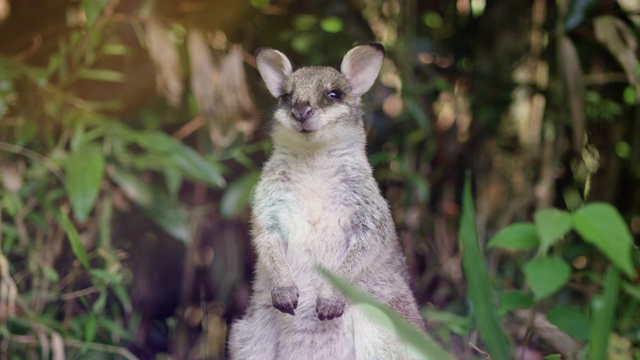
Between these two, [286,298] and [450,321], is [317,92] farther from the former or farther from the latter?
[450,321]

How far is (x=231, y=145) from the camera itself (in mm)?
5668

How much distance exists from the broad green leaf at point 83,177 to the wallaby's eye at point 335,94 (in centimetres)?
183

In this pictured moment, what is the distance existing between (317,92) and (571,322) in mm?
1607

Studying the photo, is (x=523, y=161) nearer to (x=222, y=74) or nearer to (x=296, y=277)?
(x=222, y=74)

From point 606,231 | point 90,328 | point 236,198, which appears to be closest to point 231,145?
point 236,198

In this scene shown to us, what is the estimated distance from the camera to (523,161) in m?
6.81

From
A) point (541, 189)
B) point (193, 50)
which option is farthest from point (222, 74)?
point (541, 189)

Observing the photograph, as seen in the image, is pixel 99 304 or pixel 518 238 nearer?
pixel 518 238

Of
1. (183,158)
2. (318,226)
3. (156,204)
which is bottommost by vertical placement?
(156,204)

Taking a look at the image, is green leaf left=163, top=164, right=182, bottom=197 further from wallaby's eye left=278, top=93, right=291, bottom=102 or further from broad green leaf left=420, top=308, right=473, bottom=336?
wallaby's eye left=278, top=93, right=291, bottom=102

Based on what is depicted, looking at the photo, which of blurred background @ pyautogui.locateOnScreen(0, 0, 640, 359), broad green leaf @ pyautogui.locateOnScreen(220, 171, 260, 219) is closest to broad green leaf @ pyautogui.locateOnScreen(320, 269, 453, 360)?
blurred background @ pyautogui.locateOnScreen(0, 0, 640, 359)

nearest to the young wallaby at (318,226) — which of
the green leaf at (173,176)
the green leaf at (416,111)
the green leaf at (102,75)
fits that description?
the green leaf at (173,176)

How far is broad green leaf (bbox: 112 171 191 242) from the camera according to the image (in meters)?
5.33

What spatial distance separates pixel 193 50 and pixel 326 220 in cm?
237
